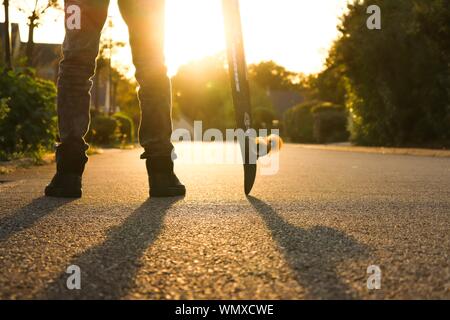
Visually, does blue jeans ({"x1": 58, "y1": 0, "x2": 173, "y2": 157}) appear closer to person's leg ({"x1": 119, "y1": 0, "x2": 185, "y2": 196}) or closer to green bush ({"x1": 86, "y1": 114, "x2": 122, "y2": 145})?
person's leg ({"x1": 119, "y1": 0, "x2": 185, "y2": 196})

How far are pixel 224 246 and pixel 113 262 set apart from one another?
460 mm

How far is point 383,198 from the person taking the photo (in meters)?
4.36

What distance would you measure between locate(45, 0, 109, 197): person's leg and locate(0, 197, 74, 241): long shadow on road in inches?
8.3

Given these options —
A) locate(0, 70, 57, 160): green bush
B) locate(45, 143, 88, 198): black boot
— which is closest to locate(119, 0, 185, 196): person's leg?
locate(45, 143, 88, 198): black boot

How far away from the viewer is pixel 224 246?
7.90ft

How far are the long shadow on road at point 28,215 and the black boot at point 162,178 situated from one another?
54cm

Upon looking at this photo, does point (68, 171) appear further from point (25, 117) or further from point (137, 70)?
point (25, 117)

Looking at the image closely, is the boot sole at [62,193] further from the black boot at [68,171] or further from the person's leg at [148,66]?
the person's leg at [148,66]

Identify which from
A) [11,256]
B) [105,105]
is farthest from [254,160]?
[105,105]

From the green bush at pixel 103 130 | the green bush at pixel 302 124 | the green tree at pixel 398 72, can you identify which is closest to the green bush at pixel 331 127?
the green bush at pixel 302 124

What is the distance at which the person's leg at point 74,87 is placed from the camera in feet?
13.4

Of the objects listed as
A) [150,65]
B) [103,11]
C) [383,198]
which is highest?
[103,11]
